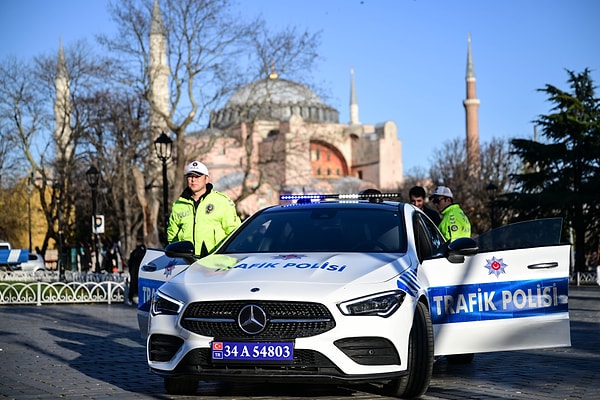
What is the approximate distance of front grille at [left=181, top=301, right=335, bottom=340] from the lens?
655 cm

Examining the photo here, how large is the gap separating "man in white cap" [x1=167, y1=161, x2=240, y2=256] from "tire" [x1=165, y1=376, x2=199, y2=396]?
211 cm

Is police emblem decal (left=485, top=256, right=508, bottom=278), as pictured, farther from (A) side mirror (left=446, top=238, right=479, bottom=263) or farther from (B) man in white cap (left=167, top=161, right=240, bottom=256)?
(B) man in white cap (left=167, top=161, right=240, bottom=256)

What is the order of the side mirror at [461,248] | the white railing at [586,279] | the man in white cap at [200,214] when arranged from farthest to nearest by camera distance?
the white railing at [586,279], the man in white cap at [200,214], the side mirror at [461,248]

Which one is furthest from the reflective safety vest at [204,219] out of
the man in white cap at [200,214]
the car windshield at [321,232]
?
the car windshield at [321,232]

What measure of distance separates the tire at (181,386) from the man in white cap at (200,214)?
2.11m

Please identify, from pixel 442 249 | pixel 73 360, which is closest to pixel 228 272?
pixel 442 249

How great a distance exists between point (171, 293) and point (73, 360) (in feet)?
11.8

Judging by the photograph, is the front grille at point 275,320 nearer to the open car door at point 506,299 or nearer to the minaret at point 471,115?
the open car door at point 506,299

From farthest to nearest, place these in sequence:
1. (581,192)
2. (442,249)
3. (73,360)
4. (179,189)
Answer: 1. (581,192)
2. (179,189)
3. (73,360)
4. (442,249)

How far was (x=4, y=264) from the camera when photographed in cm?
4853

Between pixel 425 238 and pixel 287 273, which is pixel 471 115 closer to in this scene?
pixel 425 238

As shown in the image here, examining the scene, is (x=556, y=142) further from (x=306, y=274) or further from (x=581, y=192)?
(x=306, y=274)

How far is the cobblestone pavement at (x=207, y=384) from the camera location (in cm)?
748

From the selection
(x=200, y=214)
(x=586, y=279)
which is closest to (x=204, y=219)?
(x=200, y=214)
